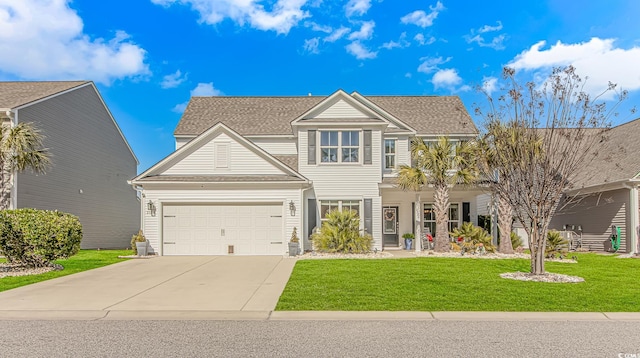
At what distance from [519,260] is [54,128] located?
20.4 metres

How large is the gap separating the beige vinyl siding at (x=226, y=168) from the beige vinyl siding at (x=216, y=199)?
34.4 inches

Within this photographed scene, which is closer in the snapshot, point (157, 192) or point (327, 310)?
point (327, 310)

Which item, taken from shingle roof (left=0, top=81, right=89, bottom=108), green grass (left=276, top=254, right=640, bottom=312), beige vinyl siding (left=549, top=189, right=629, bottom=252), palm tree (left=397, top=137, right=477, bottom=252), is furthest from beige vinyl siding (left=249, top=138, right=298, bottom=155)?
beige vinyl siding (left=549, top=189, right=629, bottom=252)

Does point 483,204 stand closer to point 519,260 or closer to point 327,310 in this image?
point 519,260

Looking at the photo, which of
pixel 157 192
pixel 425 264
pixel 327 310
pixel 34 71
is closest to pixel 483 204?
pixel 425 264

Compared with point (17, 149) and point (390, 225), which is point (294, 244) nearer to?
point (390, 225)

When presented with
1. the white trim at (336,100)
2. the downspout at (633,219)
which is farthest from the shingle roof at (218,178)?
the downspout at (633,219)

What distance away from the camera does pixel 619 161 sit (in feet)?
65.4

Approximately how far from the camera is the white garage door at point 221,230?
60.0 feet

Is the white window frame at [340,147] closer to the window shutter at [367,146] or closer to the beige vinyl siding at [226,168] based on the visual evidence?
the window shutter at [367,146]

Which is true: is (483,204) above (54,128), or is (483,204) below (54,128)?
below

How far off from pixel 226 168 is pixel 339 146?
4868 millimetres

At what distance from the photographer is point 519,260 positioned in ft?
52.0

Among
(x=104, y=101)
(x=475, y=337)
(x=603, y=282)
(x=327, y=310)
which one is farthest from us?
(x=104, y=101)
